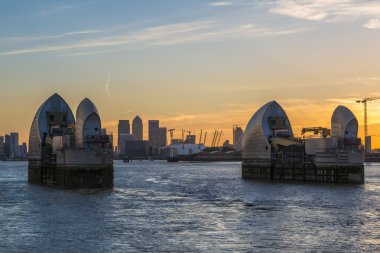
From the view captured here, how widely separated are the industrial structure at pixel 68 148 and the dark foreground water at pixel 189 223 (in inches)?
575

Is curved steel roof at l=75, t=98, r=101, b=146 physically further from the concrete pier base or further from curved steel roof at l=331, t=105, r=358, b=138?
curved steel roof at l=331, t=105, r=358, b=138

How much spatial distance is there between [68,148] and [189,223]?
53433mm

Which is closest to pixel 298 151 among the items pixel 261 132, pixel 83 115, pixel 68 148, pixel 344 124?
pixel 261 132

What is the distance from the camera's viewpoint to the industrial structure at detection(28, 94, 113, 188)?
10219cm

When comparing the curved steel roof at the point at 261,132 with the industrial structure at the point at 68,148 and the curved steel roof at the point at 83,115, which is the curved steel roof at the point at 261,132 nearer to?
the industrial structure at the point at 68,148

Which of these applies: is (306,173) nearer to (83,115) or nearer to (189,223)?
(83,115)

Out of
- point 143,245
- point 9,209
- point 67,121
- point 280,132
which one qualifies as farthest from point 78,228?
point 280,132

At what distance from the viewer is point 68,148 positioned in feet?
345

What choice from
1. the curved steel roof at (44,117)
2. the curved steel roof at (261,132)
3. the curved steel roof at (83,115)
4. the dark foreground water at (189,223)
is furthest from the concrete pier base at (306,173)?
the curved steel roof at (44,117)

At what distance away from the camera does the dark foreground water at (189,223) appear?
145 ft

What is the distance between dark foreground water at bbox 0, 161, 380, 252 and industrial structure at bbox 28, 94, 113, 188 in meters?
14.6

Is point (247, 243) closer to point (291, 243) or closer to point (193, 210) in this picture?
point (291, 243)

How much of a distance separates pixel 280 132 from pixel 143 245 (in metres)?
95.3

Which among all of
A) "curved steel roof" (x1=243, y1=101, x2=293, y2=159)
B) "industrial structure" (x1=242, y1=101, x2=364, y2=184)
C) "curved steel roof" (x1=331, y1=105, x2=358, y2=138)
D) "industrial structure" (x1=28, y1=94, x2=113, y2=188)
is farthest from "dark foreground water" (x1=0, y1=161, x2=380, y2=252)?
"curved steel roof" (x1=243, y1=101, x2=293, y2=159)
